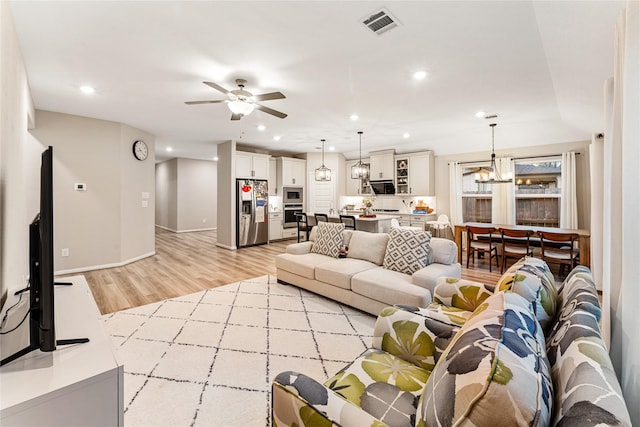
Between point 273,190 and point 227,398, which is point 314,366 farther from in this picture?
point 273,190

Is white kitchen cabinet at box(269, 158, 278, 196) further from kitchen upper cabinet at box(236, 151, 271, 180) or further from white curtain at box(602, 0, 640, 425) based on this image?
white curtain at box(602, 0, 640, 425)

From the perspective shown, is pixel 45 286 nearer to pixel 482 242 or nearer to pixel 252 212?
pixel 482 242

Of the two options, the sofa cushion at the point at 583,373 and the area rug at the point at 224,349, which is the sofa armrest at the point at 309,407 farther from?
the area rug at the point at 224,349

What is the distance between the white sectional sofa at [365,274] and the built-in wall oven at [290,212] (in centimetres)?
408

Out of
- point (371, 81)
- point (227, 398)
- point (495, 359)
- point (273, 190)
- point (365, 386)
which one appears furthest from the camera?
point (273, 190)

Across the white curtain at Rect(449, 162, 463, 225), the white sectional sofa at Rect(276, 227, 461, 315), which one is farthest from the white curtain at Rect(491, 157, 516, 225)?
the white sectional sofa at Rect(276, 227, 461, 315)

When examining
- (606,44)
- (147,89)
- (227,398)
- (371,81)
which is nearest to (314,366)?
(227,398)

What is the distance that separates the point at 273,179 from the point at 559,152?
263 inches

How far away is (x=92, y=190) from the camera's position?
15.9 feet

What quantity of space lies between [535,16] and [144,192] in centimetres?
662

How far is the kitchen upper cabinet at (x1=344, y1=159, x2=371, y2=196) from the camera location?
27.8 feet

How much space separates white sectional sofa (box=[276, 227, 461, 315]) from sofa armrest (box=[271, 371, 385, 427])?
1.79 metres

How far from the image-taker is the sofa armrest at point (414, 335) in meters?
1.45

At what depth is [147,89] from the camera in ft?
11.8
